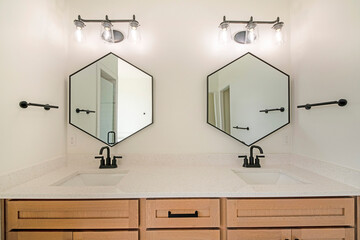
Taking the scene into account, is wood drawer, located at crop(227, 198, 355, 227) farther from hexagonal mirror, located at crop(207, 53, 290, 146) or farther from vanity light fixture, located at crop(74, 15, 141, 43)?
vanity light fixture, located at crop(74, 15, 141, 43)

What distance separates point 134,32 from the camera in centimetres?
170

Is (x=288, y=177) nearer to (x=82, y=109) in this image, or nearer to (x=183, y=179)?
(x=183, y=179)

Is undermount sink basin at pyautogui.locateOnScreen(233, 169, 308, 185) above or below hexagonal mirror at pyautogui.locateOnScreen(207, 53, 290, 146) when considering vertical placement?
below

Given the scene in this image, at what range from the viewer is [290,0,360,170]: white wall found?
1150mm

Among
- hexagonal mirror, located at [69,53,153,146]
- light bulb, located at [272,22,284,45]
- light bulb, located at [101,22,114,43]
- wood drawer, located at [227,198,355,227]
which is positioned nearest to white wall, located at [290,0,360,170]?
light bulb, located at [272,22,284,45]

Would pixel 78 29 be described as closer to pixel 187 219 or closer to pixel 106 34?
pixel 106 34

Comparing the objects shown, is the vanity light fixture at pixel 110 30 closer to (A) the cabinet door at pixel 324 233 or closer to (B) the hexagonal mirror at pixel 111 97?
(B) the hexagonal mirror at pixel 111 97

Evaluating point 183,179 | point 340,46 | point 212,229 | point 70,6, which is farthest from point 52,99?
point 340,46

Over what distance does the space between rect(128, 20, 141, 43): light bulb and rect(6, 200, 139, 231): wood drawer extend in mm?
1406

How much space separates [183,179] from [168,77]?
3.15 feet

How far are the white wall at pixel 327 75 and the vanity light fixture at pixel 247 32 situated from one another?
0.59 feet

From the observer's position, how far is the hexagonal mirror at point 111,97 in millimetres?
1742

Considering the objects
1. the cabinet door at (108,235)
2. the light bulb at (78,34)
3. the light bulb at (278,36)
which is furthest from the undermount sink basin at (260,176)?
the light bulb at (78,34)

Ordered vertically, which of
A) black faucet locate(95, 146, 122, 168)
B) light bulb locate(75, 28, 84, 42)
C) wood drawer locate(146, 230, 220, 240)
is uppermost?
light bulb locate(75, 28, 84, 42)
